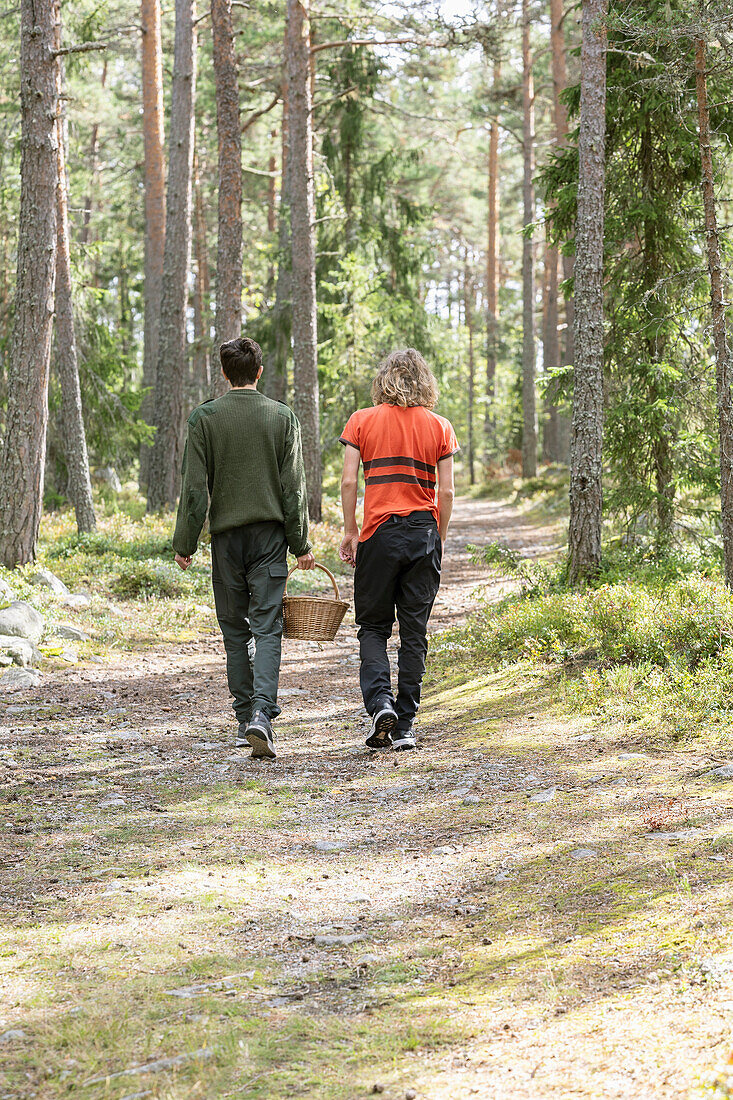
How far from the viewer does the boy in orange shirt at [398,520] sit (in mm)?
Answer: 6184

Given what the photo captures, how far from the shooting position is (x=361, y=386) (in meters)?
22.6

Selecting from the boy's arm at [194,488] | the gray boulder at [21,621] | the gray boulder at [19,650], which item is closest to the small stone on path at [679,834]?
the boy's arm at [194,488]

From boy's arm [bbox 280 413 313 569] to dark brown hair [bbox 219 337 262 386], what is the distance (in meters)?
0.37

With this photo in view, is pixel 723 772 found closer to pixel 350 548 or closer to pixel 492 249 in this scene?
pixel 350 548

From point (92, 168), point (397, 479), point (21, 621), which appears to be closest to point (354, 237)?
point (92, 168)

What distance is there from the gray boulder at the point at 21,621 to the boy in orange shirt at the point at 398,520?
400cm

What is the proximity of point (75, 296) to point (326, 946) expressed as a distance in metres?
15.8

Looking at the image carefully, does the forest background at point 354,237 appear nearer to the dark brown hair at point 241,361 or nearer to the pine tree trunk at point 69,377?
the pine tree trunk at point 69,377

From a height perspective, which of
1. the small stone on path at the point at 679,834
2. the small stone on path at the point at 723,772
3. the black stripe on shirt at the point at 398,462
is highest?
the black stripe on shirt at the point at 398,462

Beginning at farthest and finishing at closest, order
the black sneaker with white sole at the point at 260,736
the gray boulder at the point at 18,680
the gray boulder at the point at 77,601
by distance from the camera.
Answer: the gray boulder at the point at 77,601
the gray boulder at the point at 18,680
the black sneaker with white sole at the point at 260,736

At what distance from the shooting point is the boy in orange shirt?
6.18 meters

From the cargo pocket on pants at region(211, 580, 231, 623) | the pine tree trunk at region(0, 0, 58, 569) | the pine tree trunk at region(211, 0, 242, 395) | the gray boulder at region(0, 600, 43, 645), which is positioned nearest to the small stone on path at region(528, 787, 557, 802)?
the cargo pocket on pants at region(211, 580, 231, 623)

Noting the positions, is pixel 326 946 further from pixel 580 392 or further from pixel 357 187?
pixel 357 187

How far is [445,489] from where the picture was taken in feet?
20.6
